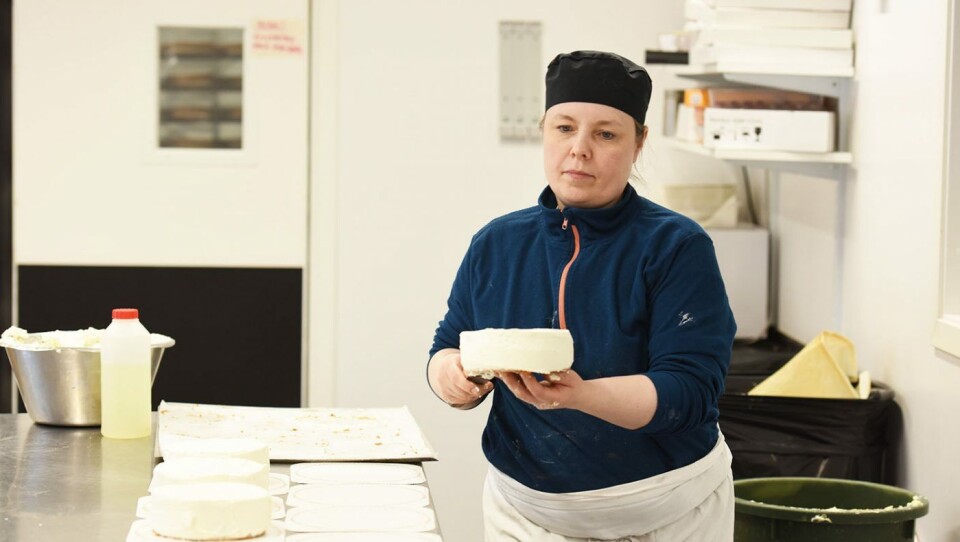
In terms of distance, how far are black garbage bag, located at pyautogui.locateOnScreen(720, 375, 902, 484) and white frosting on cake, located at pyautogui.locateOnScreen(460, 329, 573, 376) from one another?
4.49 ft

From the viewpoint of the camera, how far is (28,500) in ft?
5.78

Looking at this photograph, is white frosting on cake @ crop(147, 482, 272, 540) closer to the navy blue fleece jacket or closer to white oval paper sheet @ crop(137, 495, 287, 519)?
white oval paper sheet @ crop(137, 495, 287, 519)

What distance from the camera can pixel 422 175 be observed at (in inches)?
162

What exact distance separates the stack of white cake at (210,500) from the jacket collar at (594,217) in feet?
1.86

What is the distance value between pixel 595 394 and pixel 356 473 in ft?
1.77

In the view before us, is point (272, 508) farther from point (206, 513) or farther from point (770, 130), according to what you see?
point (770, 130)

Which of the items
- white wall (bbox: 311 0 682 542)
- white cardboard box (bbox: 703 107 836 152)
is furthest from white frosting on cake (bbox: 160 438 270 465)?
white wall (bbox: 311 0 682 542)

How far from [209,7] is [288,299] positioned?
103 centimetres

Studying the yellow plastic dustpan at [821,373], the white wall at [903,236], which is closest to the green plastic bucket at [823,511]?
the white wall at [903,236]

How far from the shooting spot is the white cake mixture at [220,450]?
179 centimetres

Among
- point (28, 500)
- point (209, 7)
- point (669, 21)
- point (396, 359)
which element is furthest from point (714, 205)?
point (28, 500)

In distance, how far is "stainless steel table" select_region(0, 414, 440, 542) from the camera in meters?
1.63

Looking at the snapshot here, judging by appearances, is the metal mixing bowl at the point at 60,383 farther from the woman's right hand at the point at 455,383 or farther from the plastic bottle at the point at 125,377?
the woman's right hand at the point at 455,383

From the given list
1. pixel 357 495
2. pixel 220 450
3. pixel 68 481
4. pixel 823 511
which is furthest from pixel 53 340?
pixel 823 511
